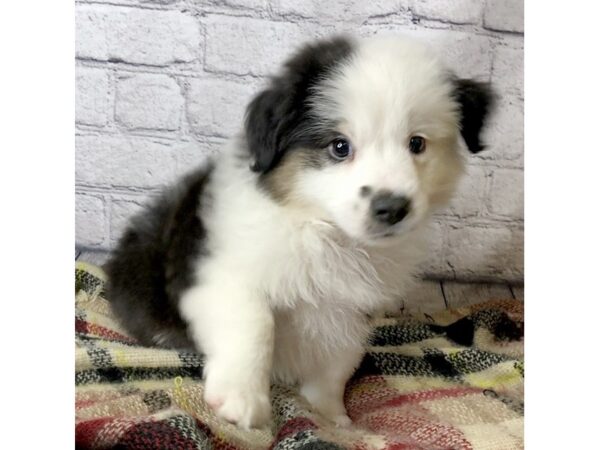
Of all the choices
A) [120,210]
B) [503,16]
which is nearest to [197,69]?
[120,210]

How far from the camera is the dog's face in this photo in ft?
6.01

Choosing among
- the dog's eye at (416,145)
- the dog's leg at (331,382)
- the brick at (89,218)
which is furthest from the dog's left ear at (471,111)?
the brick at (89,218)

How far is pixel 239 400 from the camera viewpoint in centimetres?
175

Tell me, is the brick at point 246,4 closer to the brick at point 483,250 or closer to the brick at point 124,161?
the brick at point 124,161

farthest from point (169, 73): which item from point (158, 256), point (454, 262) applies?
point (454, 262)

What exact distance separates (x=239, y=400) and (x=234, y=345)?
159 mm

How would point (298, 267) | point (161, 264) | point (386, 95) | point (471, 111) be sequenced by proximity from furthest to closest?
1. point (161, 264)
2. point (471, 111)
3. point (298, 267)
4. point (386, 95)

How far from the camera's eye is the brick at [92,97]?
2.87 metres

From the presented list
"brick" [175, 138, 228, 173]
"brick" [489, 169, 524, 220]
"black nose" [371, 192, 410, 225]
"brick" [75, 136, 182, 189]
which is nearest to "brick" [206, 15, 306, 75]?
"brick" [175, 138, 228, 173]

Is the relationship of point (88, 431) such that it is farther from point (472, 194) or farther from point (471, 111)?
point (472, 194)

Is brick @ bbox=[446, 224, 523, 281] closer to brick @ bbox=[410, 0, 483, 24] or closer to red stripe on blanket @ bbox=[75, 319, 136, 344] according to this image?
brick @ bbox=[410, 0, 483, 24]

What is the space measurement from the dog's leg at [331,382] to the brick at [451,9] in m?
1.47
